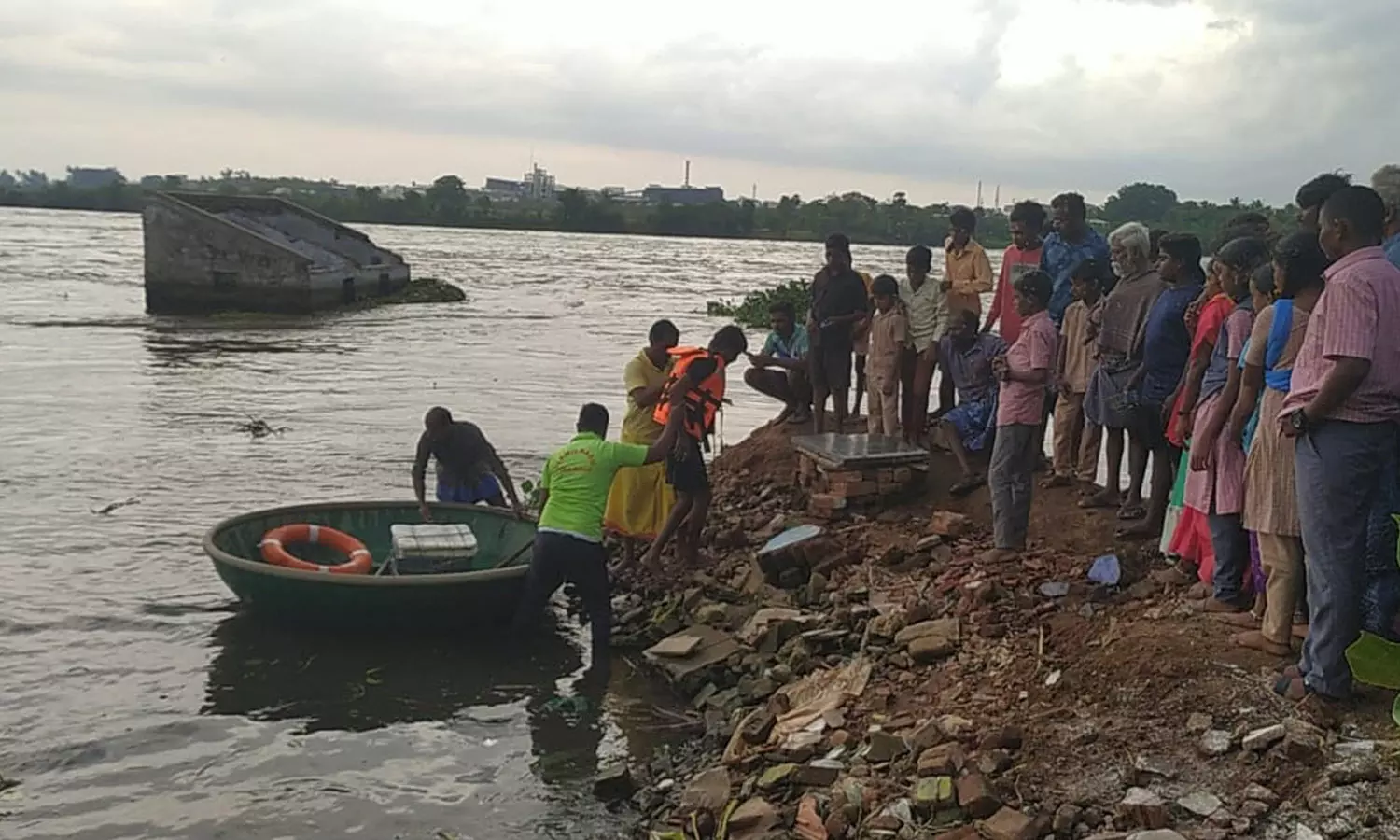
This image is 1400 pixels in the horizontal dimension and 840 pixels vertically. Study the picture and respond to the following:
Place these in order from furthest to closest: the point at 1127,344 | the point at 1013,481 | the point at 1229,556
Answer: the point at 1127,344
the point at 1013,481
the point at 1229,556

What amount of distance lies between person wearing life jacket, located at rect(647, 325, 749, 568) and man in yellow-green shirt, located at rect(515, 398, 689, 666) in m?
0.59

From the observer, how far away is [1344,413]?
5000 millimetres

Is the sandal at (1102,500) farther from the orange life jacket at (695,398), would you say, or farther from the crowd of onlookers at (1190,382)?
the orange life jacket at (695,398)

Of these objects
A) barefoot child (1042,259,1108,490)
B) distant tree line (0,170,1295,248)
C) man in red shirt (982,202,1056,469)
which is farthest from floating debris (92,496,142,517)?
distant tree line (0,170,1295,248)

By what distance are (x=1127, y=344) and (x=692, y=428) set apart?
303 cm

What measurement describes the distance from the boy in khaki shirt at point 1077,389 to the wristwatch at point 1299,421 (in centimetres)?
337

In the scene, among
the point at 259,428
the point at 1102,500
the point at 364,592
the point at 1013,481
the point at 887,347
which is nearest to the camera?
the point at 1013,481

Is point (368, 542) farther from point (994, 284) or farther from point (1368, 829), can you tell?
point (1368, 829)

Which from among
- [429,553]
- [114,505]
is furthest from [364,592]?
[114,505]

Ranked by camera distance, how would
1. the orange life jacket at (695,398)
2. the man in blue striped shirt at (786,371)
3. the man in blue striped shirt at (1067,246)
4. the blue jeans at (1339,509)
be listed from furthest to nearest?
the man in blue striped shirt at (786,371) → the orange life jacket at (695,398) → the man in blue striped shirt at (1067,246) → the blue jeans at (1339,509)

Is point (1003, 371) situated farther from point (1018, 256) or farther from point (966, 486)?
point (1018, 256)

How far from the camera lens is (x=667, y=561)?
10.1 meters

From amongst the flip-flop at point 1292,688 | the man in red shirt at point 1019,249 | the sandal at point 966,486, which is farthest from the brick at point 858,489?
the flip-flop at point 1292,688

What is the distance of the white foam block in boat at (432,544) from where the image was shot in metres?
9.36
